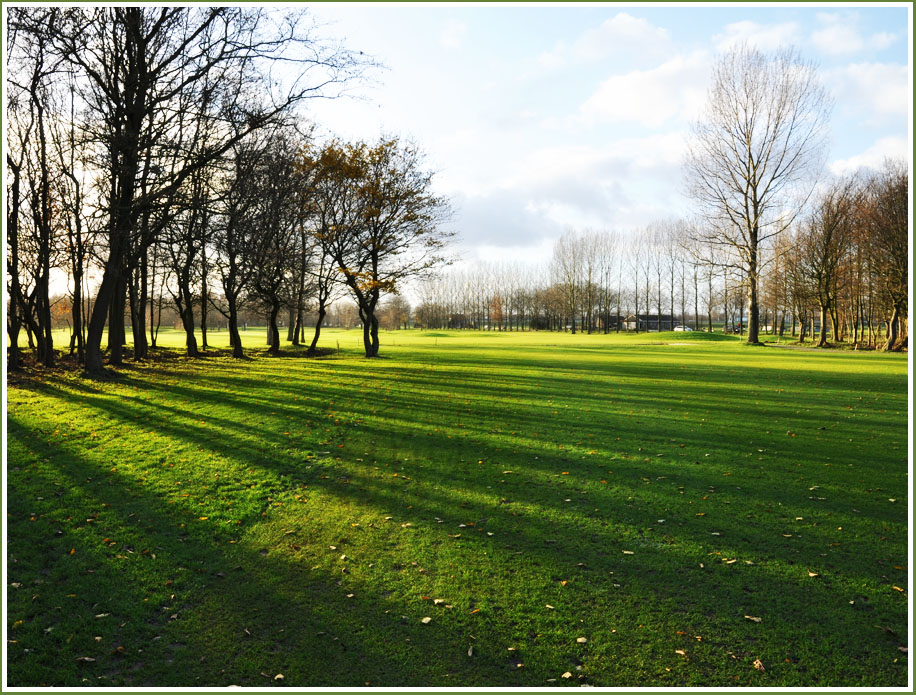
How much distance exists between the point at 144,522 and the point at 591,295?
263ft

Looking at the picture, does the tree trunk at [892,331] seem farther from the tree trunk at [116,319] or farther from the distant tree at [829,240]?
the tree trunk at [116,319]

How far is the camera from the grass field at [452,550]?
13.4 ft

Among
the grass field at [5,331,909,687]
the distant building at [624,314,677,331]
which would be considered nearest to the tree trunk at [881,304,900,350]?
the grass field at [5,331,909,687]

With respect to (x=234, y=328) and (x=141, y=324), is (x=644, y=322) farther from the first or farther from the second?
(x=141, y=324)

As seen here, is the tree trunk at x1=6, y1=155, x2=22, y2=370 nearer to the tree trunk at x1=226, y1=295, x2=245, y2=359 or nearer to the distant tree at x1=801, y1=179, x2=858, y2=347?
the tree trunk at x1=226, y1=295, x2=245, y2=359

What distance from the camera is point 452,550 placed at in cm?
588

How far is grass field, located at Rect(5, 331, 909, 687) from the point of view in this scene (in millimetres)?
4090

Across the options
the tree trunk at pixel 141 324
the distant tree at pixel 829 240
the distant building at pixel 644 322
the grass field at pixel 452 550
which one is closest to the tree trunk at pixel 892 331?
the distant tree at pixel 829 240

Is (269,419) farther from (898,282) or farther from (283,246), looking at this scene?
(898,282)

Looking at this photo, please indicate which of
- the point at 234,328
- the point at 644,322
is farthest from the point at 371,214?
the point at 644,322

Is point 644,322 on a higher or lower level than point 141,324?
higher

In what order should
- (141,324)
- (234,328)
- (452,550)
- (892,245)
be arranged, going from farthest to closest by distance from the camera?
(892,245) < (234,328) < (141,324) < (452,550)

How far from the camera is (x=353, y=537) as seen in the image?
6.21 m

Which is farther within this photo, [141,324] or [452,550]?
[141,324]
